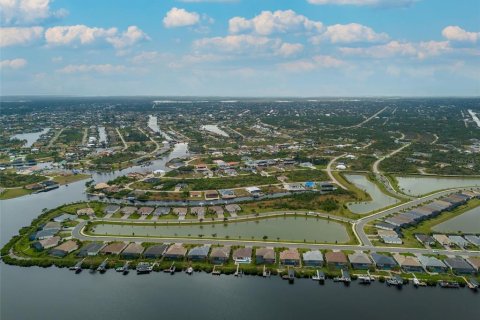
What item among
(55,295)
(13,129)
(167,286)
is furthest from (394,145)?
(13,129)

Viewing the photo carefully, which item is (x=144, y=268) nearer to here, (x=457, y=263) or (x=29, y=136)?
(x=457, y=263)

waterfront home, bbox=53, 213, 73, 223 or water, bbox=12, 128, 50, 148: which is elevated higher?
water, bbox=12, 128, 50, 148

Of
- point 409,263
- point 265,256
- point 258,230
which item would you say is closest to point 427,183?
point 409,263

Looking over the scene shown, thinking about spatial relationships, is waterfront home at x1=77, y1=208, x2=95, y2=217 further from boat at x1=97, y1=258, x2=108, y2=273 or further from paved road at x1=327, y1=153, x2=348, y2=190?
paved road at x1=327, y1=153, x2=348, y2=190

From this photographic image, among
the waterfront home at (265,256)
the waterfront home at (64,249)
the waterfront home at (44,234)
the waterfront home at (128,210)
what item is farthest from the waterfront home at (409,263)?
the waterfront home at (44,234)

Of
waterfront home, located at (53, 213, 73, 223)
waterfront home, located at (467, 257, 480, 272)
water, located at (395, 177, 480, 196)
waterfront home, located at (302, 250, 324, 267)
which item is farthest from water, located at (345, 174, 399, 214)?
waterfront home, located at (53, 213, 73, 223)

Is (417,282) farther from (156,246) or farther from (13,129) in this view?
(13,129)
